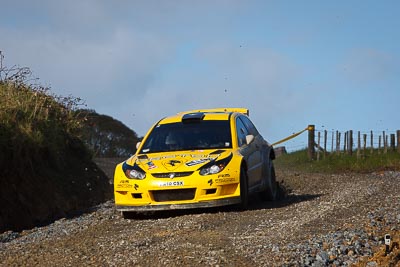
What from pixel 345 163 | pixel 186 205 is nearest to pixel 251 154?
pixel 186 205

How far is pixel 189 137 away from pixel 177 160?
1243 millimetres

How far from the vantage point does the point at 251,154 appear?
1467 centimetres

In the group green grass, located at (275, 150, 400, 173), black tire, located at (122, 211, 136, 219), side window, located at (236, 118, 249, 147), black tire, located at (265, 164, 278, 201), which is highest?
side window, located at (236, 118, 249, 147)

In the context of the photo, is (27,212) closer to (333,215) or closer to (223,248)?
(333,215)

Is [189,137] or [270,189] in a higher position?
[189,137]

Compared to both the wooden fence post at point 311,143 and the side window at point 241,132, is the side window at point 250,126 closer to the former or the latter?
the side window at point 241,132

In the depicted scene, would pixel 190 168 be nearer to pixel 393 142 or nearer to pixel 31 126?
pixel 31 126

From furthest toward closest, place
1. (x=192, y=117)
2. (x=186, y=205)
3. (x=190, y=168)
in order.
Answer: (x=192, y=117) → (x=190, y=168) → (x=186, y=205)

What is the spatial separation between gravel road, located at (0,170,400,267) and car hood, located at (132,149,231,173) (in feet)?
2.52

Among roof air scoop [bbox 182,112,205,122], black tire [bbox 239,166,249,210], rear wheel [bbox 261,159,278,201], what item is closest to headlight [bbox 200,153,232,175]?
black tire [bbox 239,166,249,210]

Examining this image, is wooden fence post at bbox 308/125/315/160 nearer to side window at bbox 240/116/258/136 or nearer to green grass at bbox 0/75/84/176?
green grass at bbox 0/75/84/176

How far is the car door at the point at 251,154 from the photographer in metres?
14.2

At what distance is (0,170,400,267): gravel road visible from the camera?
8539mm

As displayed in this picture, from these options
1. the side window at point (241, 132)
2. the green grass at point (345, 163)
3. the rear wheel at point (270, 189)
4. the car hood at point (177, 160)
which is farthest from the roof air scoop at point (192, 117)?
the green grass at point (345, 163)
